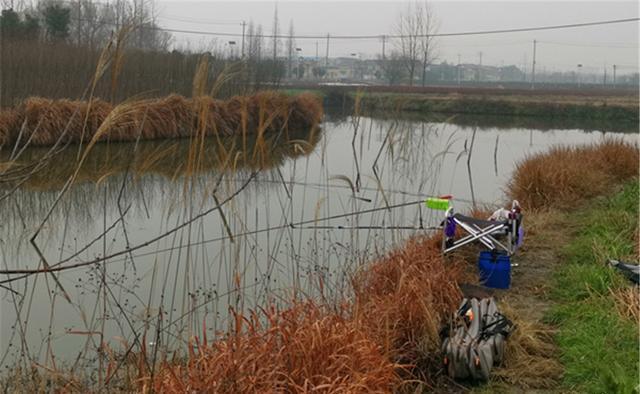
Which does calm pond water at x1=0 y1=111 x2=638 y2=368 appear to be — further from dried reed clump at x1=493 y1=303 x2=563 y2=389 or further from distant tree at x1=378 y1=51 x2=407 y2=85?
distant tree at x1=378 y1=51 x2=407 y2=85

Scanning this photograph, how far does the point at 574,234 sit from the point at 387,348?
372cm

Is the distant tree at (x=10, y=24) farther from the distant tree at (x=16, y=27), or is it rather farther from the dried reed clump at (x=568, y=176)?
the dried reed clump at (x=568, y=176)

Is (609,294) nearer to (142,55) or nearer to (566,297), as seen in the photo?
(566,297)

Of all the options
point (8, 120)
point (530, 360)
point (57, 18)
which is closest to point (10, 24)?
point (57, 18)

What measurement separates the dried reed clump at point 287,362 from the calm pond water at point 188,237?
0.22m

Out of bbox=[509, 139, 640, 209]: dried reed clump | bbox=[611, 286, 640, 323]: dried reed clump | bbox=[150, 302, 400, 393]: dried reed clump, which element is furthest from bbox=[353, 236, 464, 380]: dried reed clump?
bbox=[509, 139, 640, 209]: dried reed clump

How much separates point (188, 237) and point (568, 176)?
256 inches

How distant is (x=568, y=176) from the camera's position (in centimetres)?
835

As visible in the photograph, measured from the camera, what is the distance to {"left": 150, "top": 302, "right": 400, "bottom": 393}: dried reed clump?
2.42 metres

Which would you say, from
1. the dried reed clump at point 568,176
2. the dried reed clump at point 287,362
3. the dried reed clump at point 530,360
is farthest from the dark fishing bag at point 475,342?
the dried reed clump at point 568,176

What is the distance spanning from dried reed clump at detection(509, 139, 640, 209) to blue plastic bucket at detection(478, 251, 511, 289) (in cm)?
330

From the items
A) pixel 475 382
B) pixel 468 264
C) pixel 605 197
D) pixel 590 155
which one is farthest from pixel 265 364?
pixel 590 155

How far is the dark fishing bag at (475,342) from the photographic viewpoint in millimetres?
3102

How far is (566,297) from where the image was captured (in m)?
4.24
